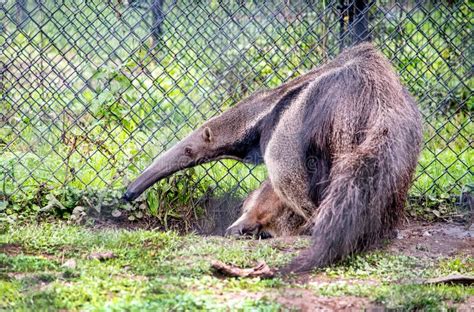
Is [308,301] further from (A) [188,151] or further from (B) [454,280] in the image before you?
(A) [188,151]

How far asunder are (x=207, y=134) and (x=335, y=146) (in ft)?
4.23

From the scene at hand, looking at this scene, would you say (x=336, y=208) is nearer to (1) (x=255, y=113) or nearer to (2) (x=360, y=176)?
(2) (x=360, y=176)

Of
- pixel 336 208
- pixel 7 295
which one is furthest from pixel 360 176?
pixel 7 295

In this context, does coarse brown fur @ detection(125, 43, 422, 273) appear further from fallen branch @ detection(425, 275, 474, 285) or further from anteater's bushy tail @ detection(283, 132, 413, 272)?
fallen branch @ detection(425, 275, 474, 285)

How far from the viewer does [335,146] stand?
209 inches

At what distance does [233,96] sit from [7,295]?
3.58m

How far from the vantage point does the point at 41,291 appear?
3.79 metres

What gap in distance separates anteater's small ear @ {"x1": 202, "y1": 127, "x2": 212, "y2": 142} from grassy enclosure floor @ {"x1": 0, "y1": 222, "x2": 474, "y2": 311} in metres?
0.98

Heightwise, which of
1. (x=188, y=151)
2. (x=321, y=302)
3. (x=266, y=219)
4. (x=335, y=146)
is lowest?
(x=321, y=302)

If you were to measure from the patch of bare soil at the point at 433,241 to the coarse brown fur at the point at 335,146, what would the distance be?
9.5 inches

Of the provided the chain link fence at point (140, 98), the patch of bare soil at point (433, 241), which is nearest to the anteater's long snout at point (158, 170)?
the chain link fence at point (140, 98)

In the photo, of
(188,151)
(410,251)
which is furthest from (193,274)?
(188,151)

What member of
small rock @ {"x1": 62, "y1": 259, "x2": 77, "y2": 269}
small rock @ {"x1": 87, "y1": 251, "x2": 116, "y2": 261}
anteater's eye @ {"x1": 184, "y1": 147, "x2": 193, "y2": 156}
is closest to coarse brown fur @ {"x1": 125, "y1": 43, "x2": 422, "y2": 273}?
anteater's eye @ {"x1": 184, "y1": 147, "x2": 193, "y2": 156}

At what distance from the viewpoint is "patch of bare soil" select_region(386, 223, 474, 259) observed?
18.0ft
